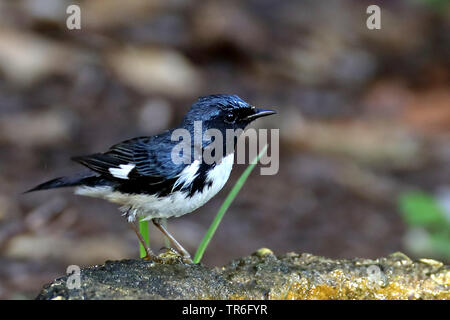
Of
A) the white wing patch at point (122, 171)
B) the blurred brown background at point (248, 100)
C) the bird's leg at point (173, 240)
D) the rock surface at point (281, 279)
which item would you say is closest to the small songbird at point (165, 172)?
the white wing patch at point (122, 171)

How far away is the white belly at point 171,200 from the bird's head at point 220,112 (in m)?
0.18

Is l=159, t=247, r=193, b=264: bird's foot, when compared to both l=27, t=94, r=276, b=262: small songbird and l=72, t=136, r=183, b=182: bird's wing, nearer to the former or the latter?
l=27, t=94, r=276, b=262: small songbird

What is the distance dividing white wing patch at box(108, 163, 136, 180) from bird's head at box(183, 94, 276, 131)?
370mm

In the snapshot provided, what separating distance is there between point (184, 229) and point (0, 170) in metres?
1.66

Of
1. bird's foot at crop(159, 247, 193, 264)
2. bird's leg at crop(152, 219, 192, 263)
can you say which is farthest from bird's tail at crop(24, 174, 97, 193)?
bird's foot at crop(159, 247, 193, 264)

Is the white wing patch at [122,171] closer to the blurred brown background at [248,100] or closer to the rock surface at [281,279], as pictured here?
the rock surface at [281,279]

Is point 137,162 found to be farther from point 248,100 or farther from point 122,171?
point 248,100

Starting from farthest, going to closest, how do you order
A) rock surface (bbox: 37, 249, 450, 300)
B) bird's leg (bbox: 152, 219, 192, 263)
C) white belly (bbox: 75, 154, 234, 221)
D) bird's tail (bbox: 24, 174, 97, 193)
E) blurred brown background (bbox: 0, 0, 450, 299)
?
blurred brown background (bbox: 0, 0, 450, 299), bird's leg (bbox: 152, 219, 192, 263), bird's tail (bbox: 24, 174, 97, 193), white belly (bbox: 75, 154, 234, 221), rock surface (bbox: 37, 249, 450, 300)

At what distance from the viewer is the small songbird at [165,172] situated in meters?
3.45

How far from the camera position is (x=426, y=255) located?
20.1 ft

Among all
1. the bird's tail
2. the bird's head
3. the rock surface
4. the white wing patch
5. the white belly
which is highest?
the bird's head

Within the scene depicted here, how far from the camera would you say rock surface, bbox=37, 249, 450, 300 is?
298 centimetres

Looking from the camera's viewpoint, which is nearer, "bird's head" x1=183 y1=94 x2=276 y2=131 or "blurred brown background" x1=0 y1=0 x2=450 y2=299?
"bird's head" x1=183 y1=94 x2=276 y2=131
